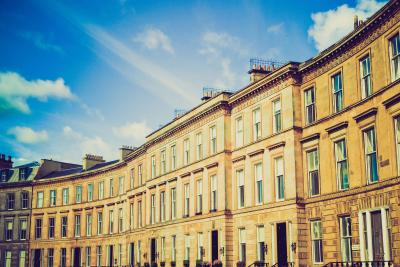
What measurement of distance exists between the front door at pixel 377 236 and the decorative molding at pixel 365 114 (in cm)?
483

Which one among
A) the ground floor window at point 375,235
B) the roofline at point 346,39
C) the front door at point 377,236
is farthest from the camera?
the front door at point 377,236

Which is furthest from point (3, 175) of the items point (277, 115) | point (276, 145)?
point (276, 145)

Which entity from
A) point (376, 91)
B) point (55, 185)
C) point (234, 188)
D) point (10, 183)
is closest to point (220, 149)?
point (234, 188)

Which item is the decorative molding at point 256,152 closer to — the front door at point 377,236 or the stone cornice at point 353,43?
the stone cornice at point 353,43


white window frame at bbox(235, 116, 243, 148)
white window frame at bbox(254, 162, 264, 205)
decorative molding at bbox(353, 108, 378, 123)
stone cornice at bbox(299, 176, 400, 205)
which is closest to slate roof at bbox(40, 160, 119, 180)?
white window frame at bbox(235, 116, 243, 148)

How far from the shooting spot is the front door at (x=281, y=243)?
3475 cm

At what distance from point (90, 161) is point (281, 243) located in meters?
43.2

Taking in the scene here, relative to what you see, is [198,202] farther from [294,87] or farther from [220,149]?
[294,87]

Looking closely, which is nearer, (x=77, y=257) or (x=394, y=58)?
(x=394, y=58)

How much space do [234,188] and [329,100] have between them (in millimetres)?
11534

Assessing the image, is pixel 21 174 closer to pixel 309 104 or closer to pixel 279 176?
pixel 279 176

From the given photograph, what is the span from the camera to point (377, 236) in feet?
89.0

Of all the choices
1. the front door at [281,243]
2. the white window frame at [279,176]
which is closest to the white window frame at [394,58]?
the white window frame at [279,176]

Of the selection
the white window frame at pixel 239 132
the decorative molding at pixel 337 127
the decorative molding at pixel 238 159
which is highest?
the white window frame at pixel 239 132
